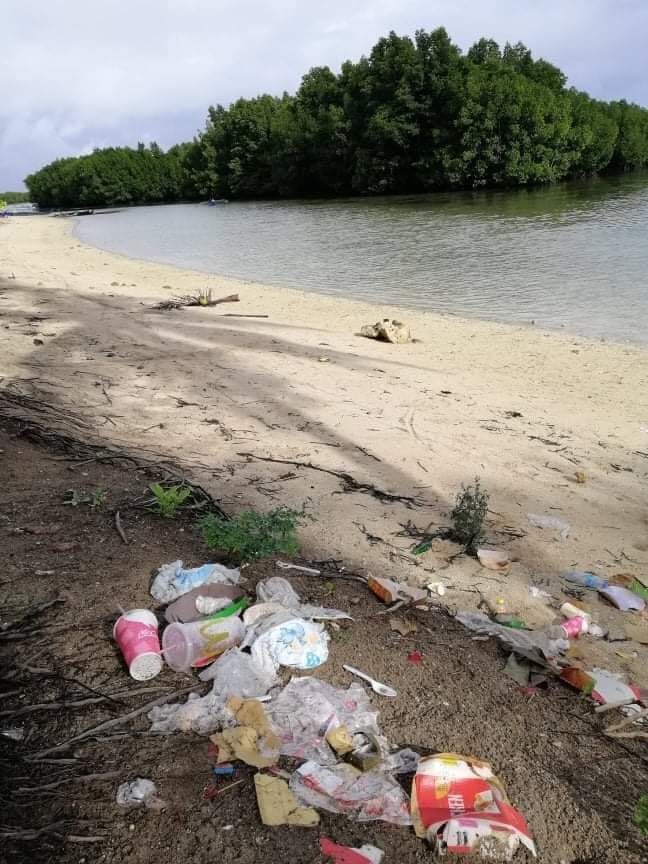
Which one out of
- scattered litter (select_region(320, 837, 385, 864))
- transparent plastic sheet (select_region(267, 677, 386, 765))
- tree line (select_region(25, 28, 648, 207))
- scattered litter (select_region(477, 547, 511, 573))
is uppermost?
tree line (select_region(25, 28, 648, 207))

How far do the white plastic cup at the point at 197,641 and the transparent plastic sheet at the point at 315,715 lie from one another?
13.4 inches

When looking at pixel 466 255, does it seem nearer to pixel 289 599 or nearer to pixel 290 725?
pixel 289 599

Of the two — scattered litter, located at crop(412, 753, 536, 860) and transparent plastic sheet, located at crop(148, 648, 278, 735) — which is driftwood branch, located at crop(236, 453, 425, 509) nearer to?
transparent plastic sheet, located at crop(148, 648, 278, 735)

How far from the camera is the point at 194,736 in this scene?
2.02 meters

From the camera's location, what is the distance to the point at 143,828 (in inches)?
66.5

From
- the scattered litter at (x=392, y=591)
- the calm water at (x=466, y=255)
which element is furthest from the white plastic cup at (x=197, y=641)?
the calm water at (x=466, y=255)

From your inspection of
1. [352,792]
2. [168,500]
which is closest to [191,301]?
[168,500]

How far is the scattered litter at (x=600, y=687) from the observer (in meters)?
2.30

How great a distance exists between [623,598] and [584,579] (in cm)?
23

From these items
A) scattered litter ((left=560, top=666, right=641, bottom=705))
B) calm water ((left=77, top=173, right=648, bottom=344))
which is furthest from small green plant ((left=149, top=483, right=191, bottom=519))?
calm water ((left=77, top=173, right=648, bottom=344))

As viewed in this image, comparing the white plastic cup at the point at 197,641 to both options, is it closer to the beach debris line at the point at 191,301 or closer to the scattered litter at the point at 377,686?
the scattered litter at the point at 377,686

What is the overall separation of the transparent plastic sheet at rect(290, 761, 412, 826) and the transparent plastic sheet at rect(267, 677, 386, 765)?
6cm

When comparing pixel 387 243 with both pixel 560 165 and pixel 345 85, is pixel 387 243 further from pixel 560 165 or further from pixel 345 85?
pixel 345 85

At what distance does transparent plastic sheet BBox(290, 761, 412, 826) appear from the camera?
1774mm
